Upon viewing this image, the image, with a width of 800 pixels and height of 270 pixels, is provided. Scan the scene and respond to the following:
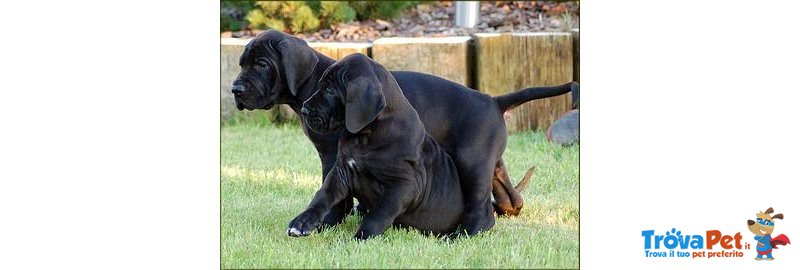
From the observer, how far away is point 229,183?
423 centimetres

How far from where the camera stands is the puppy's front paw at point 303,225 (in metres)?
3.54

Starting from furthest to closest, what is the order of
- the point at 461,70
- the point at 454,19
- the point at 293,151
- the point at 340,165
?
the point at 454,19, the point at 461,70, the point at 293,151, the point at 340,165

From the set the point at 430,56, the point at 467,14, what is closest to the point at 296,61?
the point at 430,56

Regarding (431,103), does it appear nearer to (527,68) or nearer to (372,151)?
(372,151)

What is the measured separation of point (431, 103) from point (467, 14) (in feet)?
11.8

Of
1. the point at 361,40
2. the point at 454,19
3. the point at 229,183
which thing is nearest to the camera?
the point at 229,183

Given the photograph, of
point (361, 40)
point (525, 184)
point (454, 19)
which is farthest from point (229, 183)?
point (454, 19)

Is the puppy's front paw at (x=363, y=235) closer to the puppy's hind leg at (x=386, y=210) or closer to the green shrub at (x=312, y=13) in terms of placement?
the puppy's hind leg at (x=386, y=210)

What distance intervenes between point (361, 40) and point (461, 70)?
0.90m

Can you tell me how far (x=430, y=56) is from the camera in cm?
607

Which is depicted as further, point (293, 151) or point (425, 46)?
point (425, 46)
